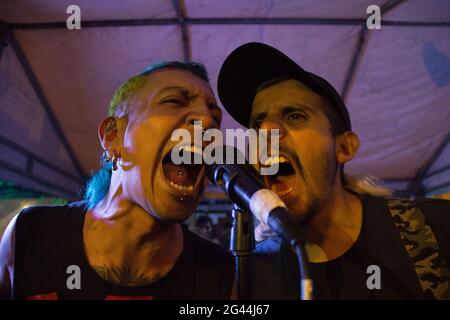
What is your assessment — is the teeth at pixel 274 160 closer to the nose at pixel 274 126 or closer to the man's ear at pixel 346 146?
the nose at pixel 274 126

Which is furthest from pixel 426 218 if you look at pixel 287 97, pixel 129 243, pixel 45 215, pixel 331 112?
pixel 45 215

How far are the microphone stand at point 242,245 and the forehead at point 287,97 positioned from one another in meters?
0.86

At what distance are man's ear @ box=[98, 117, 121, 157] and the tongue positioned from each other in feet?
0.97

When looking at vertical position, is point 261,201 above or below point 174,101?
below

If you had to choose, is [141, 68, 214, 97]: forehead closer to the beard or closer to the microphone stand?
the beard

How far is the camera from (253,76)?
2158 millimetres

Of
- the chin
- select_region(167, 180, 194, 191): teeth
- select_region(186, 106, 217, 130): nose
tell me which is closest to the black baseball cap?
select_region(186, 106, 217, 130): nose

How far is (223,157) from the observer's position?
1.37 metres

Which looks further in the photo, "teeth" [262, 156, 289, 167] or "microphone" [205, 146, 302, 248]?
"teeth" [262, 156, 289, 167]

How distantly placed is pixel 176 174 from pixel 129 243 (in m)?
0.48

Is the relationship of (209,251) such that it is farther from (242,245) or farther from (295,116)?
(295,116)

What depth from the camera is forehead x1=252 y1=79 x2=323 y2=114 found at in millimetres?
1986
